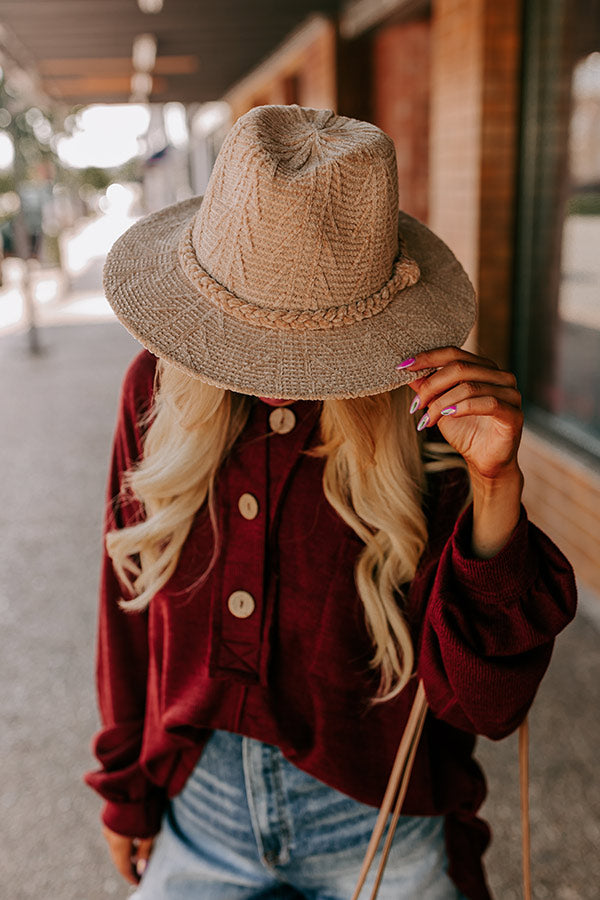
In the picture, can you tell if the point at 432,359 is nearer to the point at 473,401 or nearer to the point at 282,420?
the point at 473,401

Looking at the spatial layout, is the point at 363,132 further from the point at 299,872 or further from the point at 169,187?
the point at 169,187

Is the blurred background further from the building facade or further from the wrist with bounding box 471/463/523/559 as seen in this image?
the wrist with bounding box 471/463/523/559

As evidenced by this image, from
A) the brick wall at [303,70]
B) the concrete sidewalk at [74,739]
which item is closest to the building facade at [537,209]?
the concrete sidewalk at [74,739]

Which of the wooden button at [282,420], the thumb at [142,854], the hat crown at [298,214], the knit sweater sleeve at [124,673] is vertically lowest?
the thumb at [142,854]

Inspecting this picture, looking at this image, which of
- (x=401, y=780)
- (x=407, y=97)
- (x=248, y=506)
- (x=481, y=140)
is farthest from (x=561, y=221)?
(x=401, y=780)

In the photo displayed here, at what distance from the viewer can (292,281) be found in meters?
1.00

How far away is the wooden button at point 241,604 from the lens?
1233 millimetres

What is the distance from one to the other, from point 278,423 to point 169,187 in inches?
1536

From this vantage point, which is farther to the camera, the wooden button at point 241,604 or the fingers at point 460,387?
the wooden button at point 241,604

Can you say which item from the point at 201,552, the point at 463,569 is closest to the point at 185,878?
the point at 201,552

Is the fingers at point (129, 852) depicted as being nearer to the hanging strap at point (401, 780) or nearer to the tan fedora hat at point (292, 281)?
the hanging strap at point (401, 780)

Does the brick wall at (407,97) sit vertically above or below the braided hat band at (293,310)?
above

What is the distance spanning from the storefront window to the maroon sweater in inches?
114

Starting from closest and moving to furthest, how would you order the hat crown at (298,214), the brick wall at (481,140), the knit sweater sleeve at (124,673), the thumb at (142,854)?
the hat crown at (298,214)
the knit sweater sleeve at (124,673)
the thumb at (142,854)
the brick wall at (481,140)
